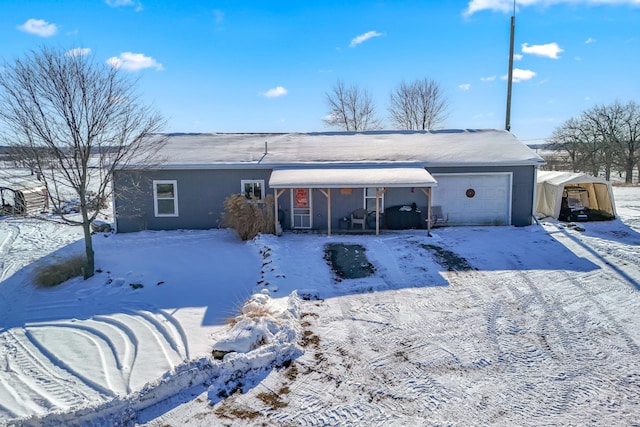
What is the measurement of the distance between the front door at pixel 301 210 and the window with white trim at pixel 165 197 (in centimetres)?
414

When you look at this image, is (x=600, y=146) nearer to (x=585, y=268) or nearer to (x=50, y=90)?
(x=585, y=268)

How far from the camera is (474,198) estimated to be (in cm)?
1559

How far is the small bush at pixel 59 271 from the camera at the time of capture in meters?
10.6

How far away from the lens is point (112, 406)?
517 centimetres

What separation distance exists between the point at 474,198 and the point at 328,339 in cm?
1043

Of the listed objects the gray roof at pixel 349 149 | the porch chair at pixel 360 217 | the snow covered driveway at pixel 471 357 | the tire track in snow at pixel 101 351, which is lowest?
the tire track in snow at pixel 101 351

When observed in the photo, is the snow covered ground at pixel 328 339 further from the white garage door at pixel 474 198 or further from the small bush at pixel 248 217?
the white garage door at pixel 474 198

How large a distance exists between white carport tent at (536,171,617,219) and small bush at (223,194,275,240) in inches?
423

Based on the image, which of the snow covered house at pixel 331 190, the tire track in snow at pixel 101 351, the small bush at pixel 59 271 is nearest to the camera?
the tire track in snow at pixel 101 351

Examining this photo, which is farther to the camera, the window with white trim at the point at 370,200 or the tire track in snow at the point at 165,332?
the window with white trim at the point at 370,200

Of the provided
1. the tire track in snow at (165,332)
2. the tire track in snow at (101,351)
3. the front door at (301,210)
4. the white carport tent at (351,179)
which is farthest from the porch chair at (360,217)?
the tire track in snow at (101,351)

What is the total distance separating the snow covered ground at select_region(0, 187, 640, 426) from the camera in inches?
204

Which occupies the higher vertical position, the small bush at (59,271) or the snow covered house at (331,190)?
the snow covered house at (331,190)

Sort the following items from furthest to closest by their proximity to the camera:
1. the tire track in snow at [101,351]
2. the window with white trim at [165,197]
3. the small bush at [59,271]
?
the window with white trim at [165,197] < the small bush at [59,271] < the tire track in snow at [101,351]
